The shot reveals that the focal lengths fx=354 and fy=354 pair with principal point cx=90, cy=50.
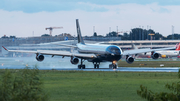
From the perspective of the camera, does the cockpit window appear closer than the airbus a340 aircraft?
Yes

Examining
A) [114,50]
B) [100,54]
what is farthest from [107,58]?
[114,50]

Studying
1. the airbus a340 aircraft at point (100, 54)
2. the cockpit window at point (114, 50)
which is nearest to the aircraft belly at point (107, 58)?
the airbus a340 aircraft at point (100, 54)

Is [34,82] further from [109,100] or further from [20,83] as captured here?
[109,100]

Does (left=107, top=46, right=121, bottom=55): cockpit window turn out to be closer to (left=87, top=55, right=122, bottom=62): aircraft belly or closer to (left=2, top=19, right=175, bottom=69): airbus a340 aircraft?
(left=2, top=19, right=175, bottom=69): airbus a340 aircraft

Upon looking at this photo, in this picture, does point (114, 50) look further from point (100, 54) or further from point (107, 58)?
point (100, 54)

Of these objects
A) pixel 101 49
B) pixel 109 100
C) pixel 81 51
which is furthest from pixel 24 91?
pixel 81 51

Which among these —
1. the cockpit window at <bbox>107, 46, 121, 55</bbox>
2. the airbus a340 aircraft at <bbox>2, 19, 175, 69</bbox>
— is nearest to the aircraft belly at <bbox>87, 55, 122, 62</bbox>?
the airbus a340 aircraft at <bbox>2, 19, 175, 69</bbox>

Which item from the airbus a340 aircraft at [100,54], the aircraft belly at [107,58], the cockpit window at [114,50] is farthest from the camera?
the aircraft belly at [107,58]

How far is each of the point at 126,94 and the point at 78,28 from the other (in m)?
46.5

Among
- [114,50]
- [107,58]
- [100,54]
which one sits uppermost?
[114,50]

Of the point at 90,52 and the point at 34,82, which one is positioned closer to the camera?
the point at 34,82

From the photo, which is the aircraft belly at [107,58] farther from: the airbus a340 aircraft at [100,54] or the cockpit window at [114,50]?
the cockpit window at [114,50]

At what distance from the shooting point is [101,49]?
2338 inches

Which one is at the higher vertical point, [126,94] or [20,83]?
[20,83]
